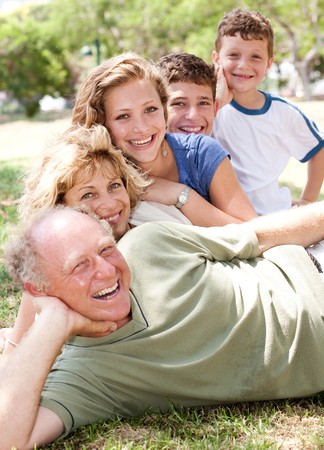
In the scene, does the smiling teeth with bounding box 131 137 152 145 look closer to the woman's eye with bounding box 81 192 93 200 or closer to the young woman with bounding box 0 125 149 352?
the young woman with bounding box 0 125 149 352

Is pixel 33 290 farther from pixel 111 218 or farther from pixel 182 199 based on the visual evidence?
pixel 182 199

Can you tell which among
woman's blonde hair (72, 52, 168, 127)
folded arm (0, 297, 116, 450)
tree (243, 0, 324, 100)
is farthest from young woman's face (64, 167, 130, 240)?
tree (243, 0, 324, 100)

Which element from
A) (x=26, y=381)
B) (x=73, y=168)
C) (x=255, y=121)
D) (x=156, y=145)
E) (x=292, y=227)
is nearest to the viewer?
(x=26, y=381)

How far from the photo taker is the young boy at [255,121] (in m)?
5.45

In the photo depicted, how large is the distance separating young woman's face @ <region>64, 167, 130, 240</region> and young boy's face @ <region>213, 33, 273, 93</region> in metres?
2.07

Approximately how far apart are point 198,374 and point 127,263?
537 millimetres

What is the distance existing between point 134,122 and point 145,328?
1.72 metres

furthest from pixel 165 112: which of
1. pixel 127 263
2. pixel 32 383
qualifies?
pixel 32 383

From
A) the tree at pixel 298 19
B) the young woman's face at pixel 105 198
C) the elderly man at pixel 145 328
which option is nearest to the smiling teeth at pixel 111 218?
the young woman's face at pixel 105 198

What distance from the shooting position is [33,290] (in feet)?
9.11

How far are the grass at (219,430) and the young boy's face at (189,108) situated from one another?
98.6 inches

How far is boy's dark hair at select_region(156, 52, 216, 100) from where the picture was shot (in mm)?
4992

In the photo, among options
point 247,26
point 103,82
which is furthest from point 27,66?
point 103,82

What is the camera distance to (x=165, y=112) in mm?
4508
